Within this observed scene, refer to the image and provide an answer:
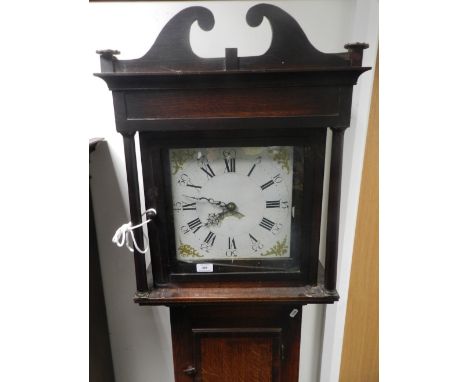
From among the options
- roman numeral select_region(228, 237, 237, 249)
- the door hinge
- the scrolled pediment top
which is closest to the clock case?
the scrolled pediment top

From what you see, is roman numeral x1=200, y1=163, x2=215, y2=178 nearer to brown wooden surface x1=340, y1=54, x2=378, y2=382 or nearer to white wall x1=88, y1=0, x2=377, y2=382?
white wall x1=88, y1=0, x2=377, y2=382

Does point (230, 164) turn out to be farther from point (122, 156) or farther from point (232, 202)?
point (122, 156)

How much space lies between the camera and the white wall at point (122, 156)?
0.78 metres

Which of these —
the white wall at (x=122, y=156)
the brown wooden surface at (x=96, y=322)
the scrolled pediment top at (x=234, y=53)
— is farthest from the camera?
the brown wooden surface at (x=96, y=322)

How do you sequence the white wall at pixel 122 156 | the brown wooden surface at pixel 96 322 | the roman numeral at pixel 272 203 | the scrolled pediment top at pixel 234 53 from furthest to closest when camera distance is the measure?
the brown wooden surface at pixel 96 322, the white wall at pixel 122 156, the roman numeral at pixel 272 203, the scrolled pediment top at pixel 234 53

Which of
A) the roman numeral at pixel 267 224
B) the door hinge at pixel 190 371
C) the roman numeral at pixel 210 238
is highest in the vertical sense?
the roman numeral at pixel 267 224

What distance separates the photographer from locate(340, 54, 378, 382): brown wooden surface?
32.4 inches

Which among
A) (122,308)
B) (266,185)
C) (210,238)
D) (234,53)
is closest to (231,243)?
(210,238)

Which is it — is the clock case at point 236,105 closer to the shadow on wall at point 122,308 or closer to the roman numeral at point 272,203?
the roman numeral at point 272,203

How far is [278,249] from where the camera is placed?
2.26 feet

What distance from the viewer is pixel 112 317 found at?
1003 mm

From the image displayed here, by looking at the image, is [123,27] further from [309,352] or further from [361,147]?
[309,352]

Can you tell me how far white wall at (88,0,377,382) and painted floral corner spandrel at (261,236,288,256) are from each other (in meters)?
0.30

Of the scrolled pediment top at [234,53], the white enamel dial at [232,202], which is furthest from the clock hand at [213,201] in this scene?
the scrolled pediment top at [234,53]
